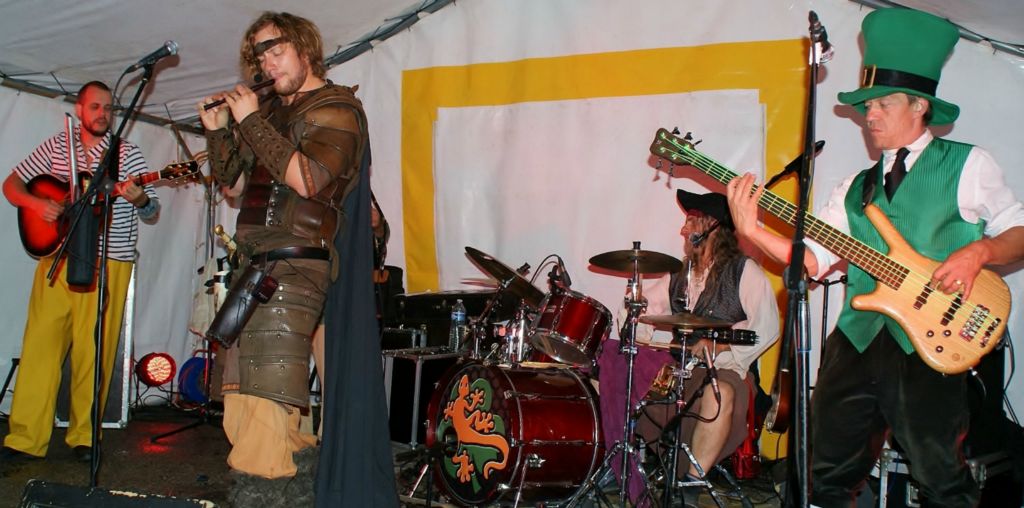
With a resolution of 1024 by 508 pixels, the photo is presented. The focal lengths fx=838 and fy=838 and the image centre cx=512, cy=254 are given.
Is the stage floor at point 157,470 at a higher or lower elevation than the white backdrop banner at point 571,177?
lower

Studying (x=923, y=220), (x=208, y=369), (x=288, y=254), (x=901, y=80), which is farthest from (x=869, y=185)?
(x=208, y=369)

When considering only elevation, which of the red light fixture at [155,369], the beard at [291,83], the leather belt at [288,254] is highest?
the beard at [291,83]

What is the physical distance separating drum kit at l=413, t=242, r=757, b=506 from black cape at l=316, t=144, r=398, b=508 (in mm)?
997

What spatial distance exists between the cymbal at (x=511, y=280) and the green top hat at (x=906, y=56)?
215cm

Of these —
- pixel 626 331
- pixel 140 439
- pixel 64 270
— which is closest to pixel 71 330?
pixel 64 270

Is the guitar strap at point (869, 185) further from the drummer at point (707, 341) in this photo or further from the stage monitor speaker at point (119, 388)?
the stage monitor speaker at point (119, 388)

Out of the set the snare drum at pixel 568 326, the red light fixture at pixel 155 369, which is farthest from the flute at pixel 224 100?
the red light fixture at pixel 155 369

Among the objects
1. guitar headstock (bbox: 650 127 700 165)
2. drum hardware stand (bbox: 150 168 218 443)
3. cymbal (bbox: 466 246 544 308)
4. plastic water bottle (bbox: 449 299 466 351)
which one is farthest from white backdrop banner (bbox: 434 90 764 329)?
guitar headstock (bbox: 650 127 700 165)

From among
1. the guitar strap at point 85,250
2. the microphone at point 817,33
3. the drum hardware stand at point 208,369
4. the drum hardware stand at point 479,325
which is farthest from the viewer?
the drum hardware stand at point 208,369

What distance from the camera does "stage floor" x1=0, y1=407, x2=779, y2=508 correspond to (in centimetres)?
450

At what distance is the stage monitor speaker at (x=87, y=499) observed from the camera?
238 cm

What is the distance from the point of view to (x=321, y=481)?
3191 mm

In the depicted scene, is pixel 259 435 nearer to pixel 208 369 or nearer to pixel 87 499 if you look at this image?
pixel 87 499

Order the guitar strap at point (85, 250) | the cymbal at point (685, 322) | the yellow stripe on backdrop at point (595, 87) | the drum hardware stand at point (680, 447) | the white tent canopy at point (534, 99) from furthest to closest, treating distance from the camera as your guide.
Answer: the yellow stripe on backdrop at point (595, 87), the white tent canopy at point (534, 99), the guitar strap at point (85, 250), the cymbal at point (685, 322), the drum hardware stand at point (680, 447)
